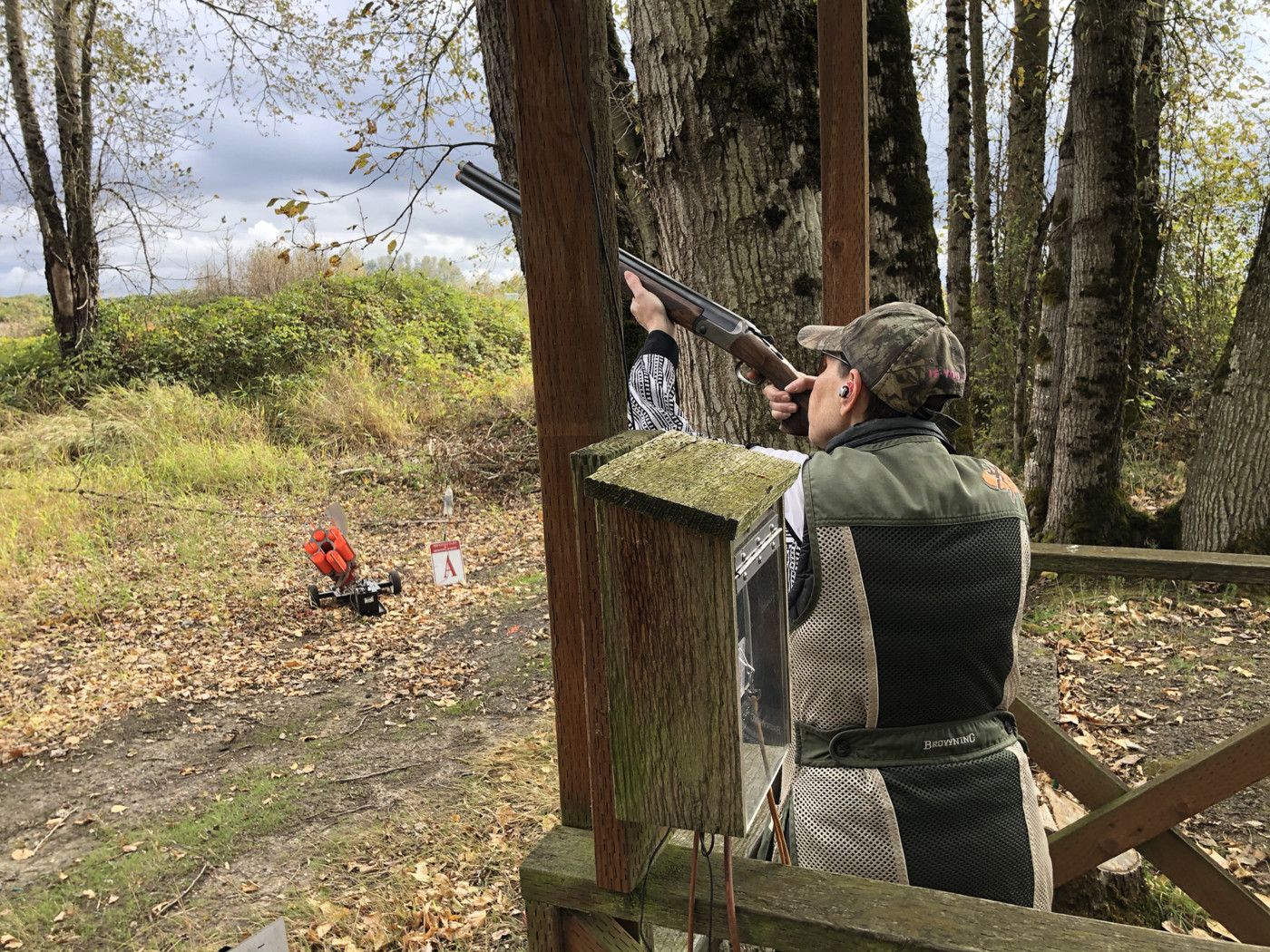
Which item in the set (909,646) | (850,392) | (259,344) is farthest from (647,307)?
(259,344)

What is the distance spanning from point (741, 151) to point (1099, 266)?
4.85 meters

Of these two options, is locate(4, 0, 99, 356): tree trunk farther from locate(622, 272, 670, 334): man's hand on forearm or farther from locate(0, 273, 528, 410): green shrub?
locate(622, 272, 670, 334): man's hand on forearm

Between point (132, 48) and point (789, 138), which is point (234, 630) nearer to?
point (789, 138)

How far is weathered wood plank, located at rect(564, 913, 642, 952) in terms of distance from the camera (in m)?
1.64

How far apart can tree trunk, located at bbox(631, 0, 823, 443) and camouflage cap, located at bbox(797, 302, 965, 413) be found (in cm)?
151

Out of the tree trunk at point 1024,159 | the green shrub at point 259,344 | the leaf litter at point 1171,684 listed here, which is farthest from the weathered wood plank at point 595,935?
the green shrub at point 259,344

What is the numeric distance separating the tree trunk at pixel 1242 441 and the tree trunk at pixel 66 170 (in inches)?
643

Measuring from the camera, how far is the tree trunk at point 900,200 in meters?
4.76

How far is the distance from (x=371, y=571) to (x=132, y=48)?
451 inches

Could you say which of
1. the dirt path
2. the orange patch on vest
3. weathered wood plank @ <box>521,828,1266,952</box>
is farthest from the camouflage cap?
the dirt path

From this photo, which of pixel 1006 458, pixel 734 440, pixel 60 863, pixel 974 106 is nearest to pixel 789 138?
pixel 734 440

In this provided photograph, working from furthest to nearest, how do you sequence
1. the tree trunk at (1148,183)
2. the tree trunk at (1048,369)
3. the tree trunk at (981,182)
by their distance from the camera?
the tree trunk at (981,182) → the tree trunk at (1148,183) → the tree trunk at (1048,369)

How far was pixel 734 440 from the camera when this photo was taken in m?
3.64

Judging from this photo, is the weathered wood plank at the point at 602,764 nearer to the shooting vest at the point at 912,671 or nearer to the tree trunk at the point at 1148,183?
the shooting vest at the point at 912,671
